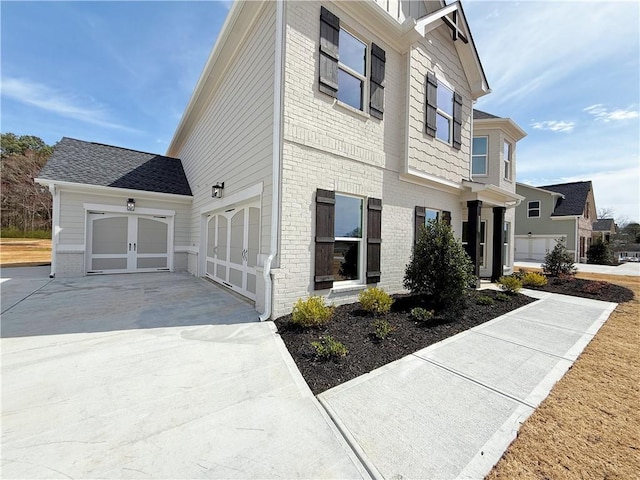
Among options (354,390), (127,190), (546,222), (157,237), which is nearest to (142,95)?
(127,190)

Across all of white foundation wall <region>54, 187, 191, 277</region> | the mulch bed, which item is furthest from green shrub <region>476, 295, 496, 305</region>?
white foundation wall <region>54, 187, 191, 277</region>

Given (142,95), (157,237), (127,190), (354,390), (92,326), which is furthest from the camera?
(142,95)

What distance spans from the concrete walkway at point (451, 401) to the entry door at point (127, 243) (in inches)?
417

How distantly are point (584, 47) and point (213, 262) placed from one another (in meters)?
12.2

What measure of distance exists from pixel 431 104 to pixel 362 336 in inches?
258

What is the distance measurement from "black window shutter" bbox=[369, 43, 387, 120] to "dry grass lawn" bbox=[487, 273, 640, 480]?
18.9ft

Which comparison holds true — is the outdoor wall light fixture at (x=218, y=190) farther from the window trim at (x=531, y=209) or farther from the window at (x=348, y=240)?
the window trim at (x=531, y=209)

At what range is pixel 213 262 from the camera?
28.6 feet

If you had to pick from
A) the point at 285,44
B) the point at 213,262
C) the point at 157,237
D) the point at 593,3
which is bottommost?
the point at 213,262

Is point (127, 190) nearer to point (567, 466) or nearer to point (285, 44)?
point (285, 44)

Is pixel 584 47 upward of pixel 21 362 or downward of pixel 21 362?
upward

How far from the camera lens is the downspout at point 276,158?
184 inches

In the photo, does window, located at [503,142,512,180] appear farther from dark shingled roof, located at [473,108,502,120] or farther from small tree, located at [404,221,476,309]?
small tree, located at [404,221,476,309]

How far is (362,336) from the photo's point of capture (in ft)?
13.1
